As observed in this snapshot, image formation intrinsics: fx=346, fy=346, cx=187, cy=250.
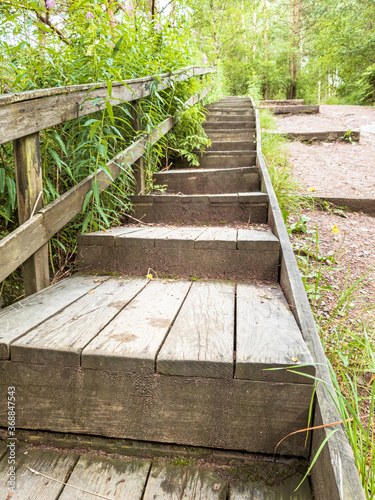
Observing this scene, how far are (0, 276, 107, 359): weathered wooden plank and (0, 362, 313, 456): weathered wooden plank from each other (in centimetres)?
13

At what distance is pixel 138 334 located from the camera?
135cm

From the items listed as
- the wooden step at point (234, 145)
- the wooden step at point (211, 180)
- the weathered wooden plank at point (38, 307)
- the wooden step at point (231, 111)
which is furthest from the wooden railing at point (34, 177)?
the wooden step at point (231, 111)

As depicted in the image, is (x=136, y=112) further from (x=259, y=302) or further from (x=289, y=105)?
(x=289, y=105)

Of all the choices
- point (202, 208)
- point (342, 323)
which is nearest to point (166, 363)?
point (342, 323)

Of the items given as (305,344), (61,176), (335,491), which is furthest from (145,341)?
(61,176)

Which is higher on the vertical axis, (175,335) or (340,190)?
(340,190)

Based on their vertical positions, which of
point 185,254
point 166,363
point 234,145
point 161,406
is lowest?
point 161,406

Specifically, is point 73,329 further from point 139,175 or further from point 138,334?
point 139,175

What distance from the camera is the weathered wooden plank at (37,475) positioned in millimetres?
1056

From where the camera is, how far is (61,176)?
7.46 ft

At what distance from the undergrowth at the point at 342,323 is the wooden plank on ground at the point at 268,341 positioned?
13 cm

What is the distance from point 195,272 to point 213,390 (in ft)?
3.31

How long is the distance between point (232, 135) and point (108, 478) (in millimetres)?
4838

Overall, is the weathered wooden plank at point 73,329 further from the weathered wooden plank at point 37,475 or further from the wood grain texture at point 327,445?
the wood grain texture at point 327,445
